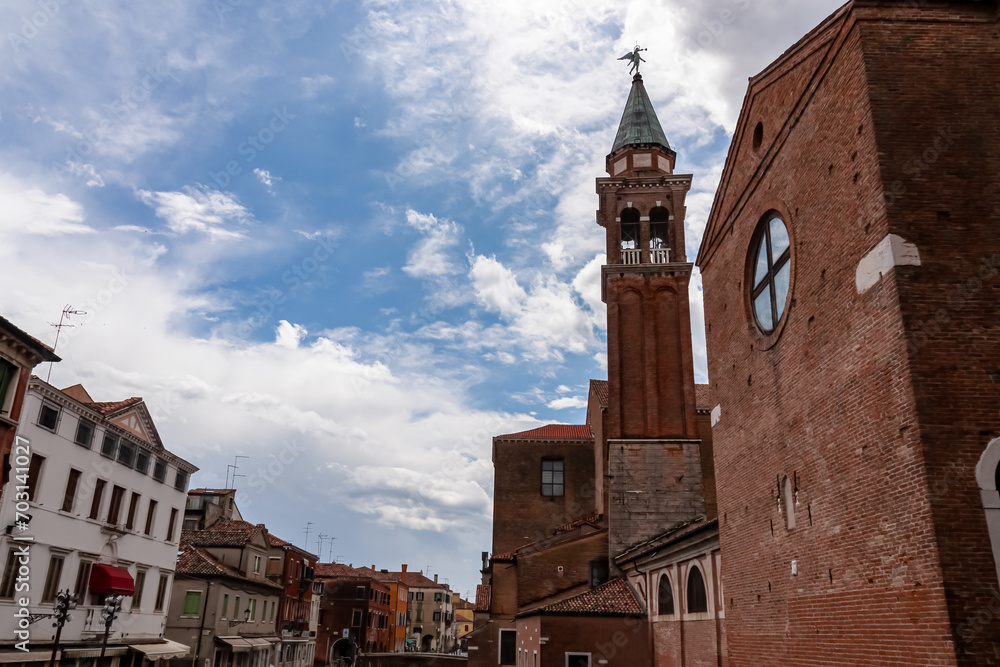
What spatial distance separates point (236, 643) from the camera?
33250mm

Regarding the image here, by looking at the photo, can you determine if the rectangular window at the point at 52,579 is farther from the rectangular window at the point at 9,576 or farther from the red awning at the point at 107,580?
the red awning at the point at 107,580

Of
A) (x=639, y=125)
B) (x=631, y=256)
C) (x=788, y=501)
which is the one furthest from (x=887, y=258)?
(x=639, y=125)

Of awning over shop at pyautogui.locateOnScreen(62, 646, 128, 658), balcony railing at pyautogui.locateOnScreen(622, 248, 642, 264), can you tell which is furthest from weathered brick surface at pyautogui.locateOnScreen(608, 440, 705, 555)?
awning over shop at pyautogui.locateOnScreen(62, 646, 128, 658)

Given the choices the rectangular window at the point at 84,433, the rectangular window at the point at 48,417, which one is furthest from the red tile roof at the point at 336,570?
the rectangular window at the point at 48,417

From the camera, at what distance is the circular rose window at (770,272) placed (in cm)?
989

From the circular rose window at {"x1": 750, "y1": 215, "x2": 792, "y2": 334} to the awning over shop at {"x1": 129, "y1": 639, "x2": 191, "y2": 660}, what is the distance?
2450 centimetres

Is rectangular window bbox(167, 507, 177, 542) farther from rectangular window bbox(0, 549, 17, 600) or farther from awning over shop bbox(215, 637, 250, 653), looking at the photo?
rectangular window bbox(0, 549, 17, 600)

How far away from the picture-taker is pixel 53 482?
20.7m

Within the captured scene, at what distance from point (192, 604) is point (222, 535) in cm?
507

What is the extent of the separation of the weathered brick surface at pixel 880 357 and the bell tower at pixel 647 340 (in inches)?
729

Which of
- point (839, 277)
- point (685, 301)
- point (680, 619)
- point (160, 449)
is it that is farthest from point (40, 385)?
point (685, 301)

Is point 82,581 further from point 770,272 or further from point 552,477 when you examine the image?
point 552,477

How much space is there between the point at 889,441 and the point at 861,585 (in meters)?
1.58

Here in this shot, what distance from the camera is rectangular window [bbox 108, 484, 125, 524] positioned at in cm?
2400
